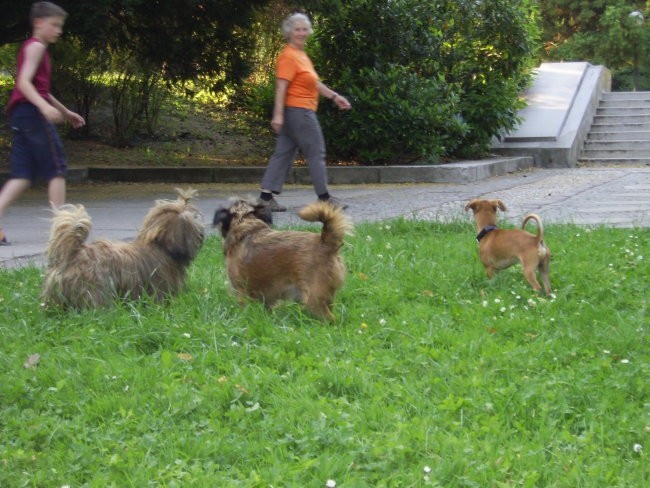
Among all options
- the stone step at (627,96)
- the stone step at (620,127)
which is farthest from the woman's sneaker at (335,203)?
the stone step at (627,96)

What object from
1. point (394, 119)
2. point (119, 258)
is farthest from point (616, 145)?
point (119, 258)

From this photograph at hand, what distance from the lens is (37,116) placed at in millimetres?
7750

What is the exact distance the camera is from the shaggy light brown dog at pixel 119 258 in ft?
16.8

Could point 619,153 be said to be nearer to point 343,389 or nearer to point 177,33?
point 177,33

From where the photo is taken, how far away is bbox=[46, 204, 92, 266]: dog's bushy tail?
507 cm

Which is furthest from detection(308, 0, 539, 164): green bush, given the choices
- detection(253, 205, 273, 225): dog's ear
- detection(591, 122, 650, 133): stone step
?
detection(253, 205, 273, 225): dog's ear

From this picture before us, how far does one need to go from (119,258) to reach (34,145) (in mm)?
2929

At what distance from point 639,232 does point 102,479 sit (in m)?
5.88

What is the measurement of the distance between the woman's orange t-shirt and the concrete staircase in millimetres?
10828

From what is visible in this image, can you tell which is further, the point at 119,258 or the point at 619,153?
the point at 619,153

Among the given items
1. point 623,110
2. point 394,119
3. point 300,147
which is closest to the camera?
point 300,147

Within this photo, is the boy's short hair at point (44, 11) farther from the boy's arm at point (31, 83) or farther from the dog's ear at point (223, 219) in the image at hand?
the dog's ear at point (223, 219)

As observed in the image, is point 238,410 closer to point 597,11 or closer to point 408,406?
point 408,406

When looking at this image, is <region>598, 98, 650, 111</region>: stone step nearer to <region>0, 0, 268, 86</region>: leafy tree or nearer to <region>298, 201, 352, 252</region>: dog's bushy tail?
<region>0, 0, 268, 86</region>: leafy tree
